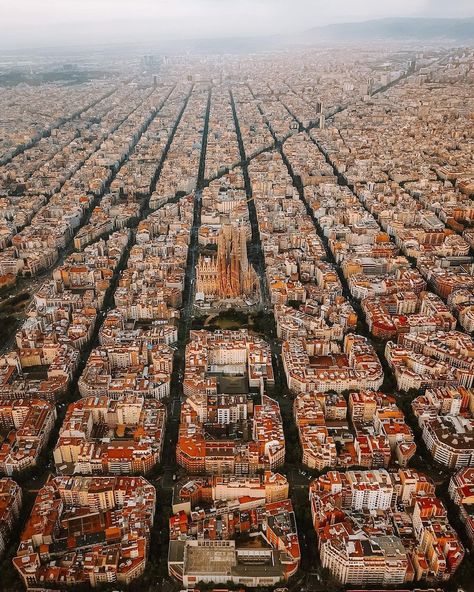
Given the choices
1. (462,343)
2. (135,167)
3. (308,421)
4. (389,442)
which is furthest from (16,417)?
(135,167)

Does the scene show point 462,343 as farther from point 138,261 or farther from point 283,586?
point 138,261

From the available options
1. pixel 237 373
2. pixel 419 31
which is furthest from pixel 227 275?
pixel 419 31

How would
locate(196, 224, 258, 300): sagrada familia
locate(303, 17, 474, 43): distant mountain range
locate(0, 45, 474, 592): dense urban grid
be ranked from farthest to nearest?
locate(303, 17, 474, 43): distant mountain range → locate(196, 224, 258, 300): sagrada familia → locate(0, 45, 474, 592): dense urban grid

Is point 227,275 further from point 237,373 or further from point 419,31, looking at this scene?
point 419,31

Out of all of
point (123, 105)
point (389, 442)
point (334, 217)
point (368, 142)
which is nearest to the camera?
point (389, 442)

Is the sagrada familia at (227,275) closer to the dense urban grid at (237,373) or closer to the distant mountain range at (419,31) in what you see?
the dense urban grid at (237,373)

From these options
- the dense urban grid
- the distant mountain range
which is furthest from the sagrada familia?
the distant mountain range

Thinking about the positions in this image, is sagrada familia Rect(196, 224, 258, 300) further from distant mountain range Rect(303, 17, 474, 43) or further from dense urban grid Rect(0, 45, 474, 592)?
distant mountain range Rect(303, 17, 474, 43)

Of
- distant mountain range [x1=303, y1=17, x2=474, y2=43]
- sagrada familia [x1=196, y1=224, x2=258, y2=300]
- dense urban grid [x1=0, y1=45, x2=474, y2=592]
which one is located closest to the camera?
dense urban grid [x1=0, y1=45, x2=474, y2=592]
